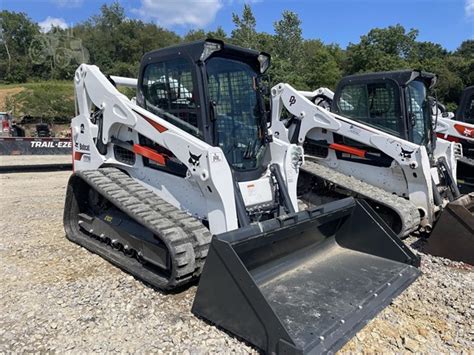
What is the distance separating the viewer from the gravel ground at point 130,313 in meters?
2.98

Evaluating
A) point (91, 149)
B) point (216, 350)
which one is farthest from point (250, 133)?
point (216, 350)

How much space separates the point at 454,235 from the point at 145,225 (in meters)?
3.53

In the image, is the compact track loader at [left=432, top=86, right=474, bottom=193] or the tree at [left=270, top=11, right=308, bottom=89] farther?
the tree at [left=270, top=11, right=308, bottom=89]

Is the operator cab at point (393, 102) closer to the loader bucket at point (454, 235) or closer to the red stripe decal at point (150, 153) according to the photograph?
the loader bucket at point (454, 235)

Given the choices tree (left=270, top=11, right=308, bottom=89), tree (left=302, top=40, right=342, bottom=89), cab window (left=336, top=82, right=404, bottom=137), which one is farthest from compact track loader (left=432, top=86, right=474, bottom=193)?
tree (left=270, top=11, right=308, bottom=89)

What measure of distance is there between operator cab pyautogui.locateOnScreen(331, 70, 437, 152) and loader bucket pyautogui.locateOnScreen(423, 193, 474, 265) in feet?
5.75

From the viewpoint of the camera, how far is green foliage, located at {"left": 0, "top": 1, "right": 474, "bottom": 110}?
114ft

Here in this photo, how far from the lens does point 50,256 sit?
4.77 meters

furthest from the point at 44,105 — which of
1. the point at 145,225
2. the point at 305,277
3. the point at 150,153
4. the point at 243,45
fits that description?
the point at 305,277

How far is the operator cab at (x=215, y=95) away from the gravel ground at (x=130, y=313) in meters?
1.57

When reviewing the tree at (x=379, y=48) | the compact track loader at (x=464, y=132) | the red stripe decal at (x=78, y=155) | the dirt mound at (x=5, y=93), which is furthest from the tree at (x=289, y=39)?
the red stripe decal at (x=78, y=155)

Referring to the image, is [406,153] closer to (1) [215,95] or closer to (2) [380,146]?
(2) [380,146]

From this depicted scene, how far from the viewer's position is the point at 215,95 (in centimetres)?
425

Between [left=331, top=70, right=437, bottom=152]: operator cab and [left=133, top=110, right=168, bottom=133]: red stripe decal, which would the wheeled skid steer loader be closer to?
[left=133, top=110, right=168, bottom=133]: red stripe decal
